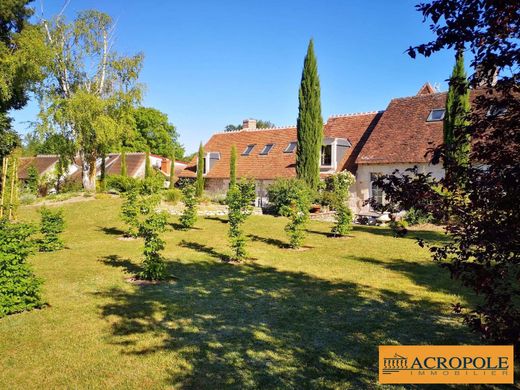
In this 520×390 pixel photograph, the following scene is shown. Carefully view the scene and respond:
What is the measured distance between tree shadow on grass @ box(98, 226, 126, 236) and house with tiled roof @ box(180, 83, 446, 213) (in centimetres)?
1092

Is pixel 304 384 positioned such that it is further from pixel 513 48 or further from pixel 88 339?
pixel 513 48

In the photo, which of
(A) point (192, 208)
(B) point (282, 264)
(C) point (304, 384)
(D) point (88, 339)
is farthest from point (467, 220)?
(A) point (192, 208)

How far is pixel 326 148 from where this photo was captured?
2722cm

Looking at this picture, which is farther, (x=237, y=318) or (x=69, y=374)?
(x=237, y=318)

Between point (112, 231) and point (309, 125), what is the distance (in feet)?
47.0

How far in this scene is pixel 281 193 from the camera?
23.0 meters

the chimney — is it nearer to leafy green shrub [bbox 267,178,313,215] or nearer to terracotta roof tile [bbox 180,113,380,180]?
terracotta roof tile [bbox 180,113,380,180]

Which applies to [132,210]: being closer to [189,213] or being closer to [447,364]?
[189,213]

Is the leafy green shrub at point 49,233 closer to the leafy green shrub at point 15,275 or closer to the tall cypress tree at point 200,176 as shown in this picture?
the leafy green shrub at point 15,275

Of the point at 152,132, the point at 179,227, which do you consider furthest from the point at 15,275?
the point at 152,132

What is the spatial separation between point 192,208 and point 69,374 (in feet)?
43.3

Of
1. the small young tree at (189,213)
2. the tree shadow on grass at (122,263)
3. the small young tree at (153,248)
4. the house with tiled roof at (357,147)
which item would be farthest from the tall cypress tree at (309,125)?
the small young tree at (153,248)

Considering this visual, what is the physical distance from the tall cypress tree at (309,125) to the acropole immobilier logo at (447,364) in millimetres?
20713

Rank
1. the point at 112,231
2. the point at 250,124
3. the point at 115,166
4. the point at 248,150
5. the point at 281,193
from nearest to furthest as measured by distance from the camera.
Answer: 1. the point at 112,231
2. the point at 281,193
3. the point at 248,150
4. the point at 250,124
5. the point at 115,166
